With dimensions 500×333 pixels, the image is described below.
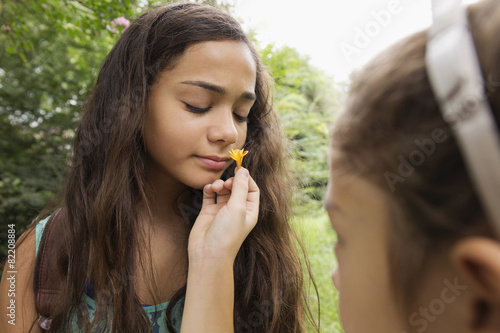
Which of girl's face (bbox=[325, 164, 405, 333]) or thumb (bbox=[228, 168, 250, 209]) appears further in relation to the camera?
thumb (bbox=[228, 168, 250, 209])

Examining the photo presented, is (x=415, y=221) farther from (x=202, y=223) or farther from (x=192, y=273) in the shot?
(x=202, y=223)

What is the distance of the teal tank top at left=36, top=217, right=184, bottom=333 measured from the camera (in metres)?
1.82

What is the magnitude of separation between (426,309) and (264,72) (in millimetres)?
1667

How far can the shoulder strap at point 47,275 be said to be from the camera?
5.68ft

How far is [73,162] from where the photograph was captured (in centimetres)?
201

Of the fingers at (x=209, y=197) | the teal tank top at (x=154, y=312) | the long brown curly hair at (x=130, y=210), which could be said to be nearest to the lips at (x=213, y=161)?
the fingers at (x=209, y=197)

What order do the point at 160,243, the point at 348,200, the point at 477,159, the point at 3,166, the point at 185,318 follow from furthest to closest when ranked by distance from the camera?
the point at 3,166 → the point at 160,243 → the point at 185,318 → the point at 348,200 → the point at 477,159

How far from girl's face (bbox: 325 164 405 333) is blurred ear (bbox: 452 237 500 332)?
0.50ft

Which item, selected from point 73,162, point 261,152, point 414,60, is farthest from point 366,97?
point 73,162

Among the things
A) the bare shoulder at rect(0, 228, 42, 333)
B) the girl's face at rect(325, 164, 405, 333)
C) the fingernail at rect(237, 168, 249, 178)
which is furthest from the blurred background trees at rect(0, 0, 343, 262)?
the girl's face at rect(325, 164, 405, 333)

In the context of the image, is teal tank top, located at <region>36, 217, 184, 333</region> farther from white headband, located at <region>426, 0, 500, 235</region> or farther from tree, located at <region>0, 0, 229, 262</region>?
tree, located at <region>0, 0, 229, 262</region>

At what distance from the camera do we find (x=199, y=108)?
1.69 m

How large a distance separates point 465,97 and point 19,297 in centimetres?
194

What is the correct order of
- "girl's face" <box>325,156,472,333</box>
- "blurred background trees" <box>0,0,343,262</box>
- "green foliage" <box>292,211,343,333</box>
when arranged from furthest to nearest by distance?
1. "blurred background trees" <box>0,0,343,262</box>
2. "green foliage" <box>292,211,343,333</box>
3. "girl's face" <box>325,156,472,333</box>
